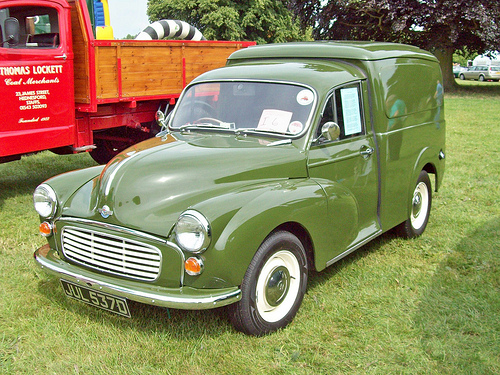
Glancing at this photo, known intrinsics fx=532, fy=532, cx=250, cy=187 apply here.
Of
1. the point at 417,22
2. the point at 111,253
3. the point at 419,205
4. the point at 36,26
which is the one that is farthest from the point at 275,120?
the point at 417,22

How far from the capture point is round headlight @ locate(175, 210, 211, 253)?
10.0 ft

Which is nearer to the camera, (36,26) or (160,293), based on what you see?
(160,293)

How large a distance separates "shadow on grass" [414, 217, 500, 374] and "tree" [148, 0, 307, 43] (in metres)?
28.5

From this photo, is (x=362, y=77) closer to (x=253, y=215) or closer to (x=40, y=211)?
(x=253, y=215)

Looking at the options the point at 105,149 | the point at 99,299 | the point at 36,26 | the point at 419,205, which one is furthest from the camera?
the point at 105,149

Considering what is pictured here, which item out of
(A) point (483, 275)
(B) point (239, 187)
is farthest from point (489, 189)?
(B) point (239, 187)

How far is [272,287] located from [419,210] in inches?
105

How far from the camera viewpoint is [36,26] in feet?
22.1

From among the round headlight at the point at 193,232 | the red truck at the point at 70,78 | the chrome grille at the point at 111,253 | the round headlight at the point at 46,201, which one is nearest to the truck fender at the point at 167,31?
the red truck at the point at 70,78

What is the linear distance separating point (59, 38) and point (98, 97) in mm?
862

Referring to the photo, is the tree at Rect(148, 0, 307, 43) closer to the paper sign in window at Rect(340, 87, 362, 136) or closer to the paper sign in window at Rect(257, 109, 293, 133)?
the paper sign in window at Rect(340, 87, 362, 136)

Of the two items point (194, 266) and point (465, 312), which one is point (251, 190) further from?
point (465, 312)

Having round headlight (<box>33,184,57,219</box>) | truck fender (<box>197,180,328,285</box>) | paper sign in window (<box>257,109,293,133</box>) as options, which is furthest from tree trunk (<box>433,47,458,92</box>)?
round headlight (<box>33,184,57,219</box>)

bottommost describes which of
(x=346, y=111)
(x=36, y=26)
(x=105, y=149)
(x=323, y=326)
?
(x=323, y=326)
